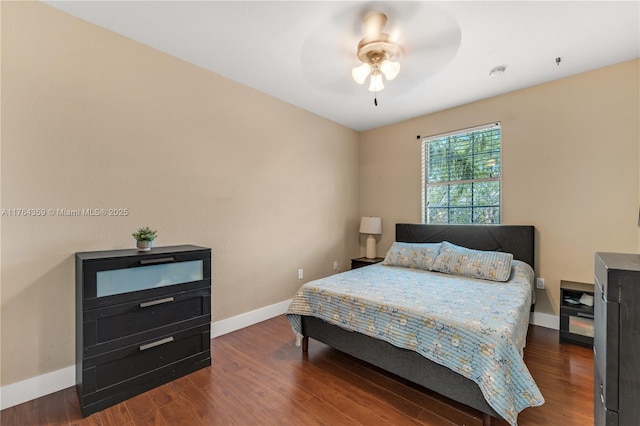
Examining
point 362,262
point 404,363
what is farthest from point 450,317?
point 362,262

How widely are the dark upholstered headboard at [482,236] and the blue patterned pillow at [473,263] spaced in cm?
25

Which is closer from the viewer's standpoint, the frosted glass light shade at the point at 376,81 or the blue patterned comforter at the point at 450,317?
the blue patterned comforter at the point at 450,317

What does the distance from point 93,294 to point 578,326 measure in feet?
12.6

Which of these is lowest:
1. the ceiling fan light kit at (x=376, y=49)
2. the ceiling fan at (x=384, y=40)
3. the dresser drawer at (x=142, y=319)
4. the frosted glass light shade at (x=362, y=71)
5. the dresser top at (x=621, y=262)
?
the dresser drawer at (x=142, y=319)

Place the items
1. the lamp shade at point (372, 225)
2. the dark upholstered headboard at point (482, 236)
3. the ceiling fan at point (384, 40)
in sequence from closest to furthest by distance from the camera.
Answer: the ceiling fan at point (384, 40) → the dark upholstered headboard at point (482, 236) → the lamp shade at point (372, 225)

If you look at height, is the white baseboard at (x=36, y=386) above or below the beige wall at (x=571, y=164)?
below

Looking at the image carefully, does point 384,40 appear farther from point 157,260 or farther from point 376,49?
point 157,260

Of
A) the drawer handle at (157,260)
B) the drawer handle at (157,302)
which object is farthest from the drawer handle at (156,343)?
the drawer handle at (157,260)

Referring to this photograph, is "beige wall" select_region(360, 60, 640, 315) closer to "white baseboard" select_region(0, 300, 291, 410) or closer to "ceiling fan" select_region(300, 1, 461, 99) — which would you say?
"ceiling fan" select_region(300, 1, 461, 99)

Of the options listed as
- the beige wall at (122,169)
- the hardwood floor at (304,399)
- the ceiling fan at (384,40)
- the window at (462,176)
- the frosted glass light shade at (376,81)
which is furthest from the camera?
the window at (462,176)

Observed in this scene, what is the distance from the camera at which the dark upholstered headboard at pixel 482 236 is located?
2.99m

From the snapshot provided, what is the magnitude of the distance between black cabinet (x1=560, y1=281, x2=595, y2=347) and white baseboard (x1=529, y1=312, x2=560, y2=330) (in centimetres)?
32

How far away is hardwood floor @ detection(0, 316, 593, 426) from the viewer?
5.39 ft

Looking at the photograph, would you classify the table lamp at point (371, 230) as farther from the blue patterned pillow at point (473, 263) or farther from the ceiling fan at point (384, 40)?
the ceiling fan at point (384, 40)
